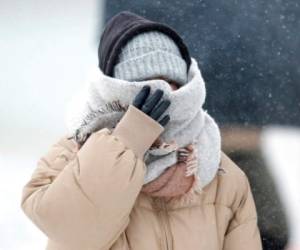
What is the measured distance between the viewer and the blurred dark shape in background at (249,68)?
1869 mm

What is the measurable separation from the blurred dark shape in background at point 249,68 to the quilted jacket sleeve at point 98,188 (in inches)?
28.2

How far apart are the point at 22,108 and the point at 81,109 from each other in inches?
29.9

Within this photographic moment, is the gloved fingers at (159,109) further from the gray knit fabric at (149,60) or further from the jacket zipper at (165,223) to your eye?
the jacket zipper at (165,223)

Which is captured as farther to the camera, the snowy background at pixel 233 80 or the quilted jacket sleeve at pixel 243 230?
the snowy background at pixel 233 80

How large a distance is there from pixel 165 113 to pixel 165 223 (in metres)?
0.25

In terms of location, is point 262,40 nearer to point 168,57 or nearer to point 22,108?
point 168,57

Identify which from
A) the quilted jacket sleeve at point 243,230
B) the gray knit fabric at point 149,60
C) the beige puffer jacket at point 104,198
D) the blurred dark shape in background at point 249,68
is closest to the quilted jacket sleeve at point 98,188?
the beige puffer jacket at point 104,198

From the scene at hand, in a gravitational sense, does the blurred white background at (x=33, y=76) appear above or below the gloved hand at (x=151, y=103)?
below

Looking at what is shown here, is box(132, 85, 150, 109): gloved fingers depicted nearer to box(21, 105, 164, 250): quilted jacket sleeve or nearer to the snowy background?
box(21, 105, 164, 250): quilted jacket sleeve

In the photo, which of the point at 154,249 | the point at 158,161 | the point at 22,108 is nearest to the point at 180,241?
the point at 154,249

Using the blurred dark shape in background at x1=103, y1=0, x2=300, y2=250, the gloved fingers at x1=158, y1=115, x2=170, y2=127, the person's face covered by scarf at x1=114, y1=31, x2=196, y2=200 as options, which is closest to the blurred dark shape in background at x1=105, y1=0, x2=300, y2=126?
the blurred dark shape in background at x1=103, y1=0, x2=300, y2=250

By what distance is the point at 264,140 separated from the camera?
6.19 feet

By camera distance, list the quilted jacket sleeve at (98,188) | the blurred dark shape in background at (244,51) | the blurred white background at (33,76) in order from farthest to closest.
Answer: the blurred white background at (33,76) < the blurred dark shape in background at (244,51) < the quilted jacket sleeve at (98,188)

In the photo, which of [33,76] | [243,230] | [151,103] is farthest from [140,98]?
[33,76]
